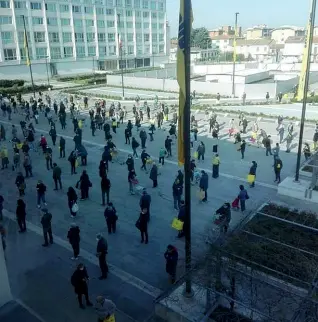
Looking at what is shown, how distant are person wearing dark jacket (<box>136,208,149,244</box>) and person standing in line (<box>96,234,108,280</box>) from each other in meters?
1.62

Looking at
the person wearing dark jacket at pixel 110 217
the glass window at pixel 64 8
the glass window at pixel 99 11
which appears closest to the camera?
the person wearing dark jacket at pixel 110 217

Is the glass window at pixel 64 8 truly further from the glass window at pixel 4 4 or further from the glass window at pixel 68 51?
the glass window at pixel 4 4

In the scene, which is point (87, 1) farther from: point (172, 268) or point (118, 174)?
point (172, 268)

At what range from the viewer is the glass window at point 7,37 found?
56.9 m

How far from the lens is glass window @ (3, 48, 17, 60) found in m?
57.8

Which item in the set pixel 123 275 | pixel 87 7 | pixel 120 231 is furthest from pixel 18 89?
pixel 123 275

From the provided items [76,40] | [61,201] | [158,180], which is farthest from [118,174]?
[76,40]

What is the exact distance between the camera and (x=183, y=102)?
Answer: 7105mm

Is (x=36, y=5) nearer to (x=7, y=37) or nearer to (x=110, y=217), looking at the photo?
(x=7, y=37)

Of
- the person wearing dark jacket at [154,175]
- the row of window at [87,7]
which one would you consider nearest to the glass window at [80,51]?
the row of window at [87,7]

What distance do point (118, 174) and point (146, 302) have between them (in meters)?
9.00

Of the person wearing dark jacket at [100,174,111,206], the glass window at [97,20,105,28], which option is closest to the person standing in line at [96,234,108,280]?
the person wearing dark jacket at [100,174,111,206]

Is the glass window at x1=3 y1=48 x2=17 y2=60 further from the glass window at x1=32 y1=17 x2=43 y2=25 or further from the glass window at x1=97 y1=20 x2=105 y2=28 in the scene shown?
the glass window at x1=97 y1=20 x2=105 y2=28

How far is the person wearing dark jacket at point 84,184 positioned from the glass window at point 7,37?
171ft
